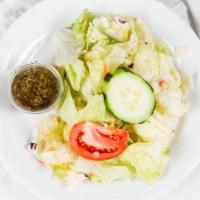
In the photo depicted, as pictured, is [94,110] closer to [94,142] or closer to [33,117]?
[94,142]

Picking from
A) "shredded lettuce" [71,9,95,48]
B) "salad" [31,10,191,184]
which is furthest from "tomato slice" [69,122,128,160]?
"shredded lettuce" [71,9,95,48]

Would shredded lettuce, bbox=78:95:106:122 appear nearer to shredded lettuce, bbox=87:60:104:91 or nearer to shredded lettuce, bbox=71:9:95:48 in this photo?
shredded lettuce, bbox=87:60:104:91

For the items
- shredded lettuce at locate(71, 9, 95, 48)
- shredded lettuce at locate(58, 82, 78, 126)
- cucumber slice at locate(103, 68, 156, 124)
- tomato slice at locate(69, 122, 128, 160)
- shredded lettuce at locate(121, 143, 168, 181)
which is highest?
shredded lettuce at locate(71, 9, 95, 48)

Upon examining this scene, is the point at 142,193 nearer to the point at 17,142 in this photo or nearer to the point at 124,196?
the point at 124,196

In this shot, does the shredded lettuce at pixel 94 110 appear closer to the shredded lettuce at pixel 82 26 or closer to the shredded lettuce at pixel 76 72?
the shredded lettuce at pixel 76 72

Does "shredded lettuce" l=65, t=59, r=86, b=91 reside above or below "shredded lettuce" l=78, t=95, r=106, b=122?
above

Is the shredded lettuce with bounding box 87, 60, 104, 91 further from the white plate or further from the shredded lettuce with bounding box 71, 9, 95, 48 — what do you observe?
the white plate

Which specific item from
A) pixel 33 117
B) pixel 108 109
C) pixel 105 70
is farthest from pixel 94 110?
pixel 33 117
